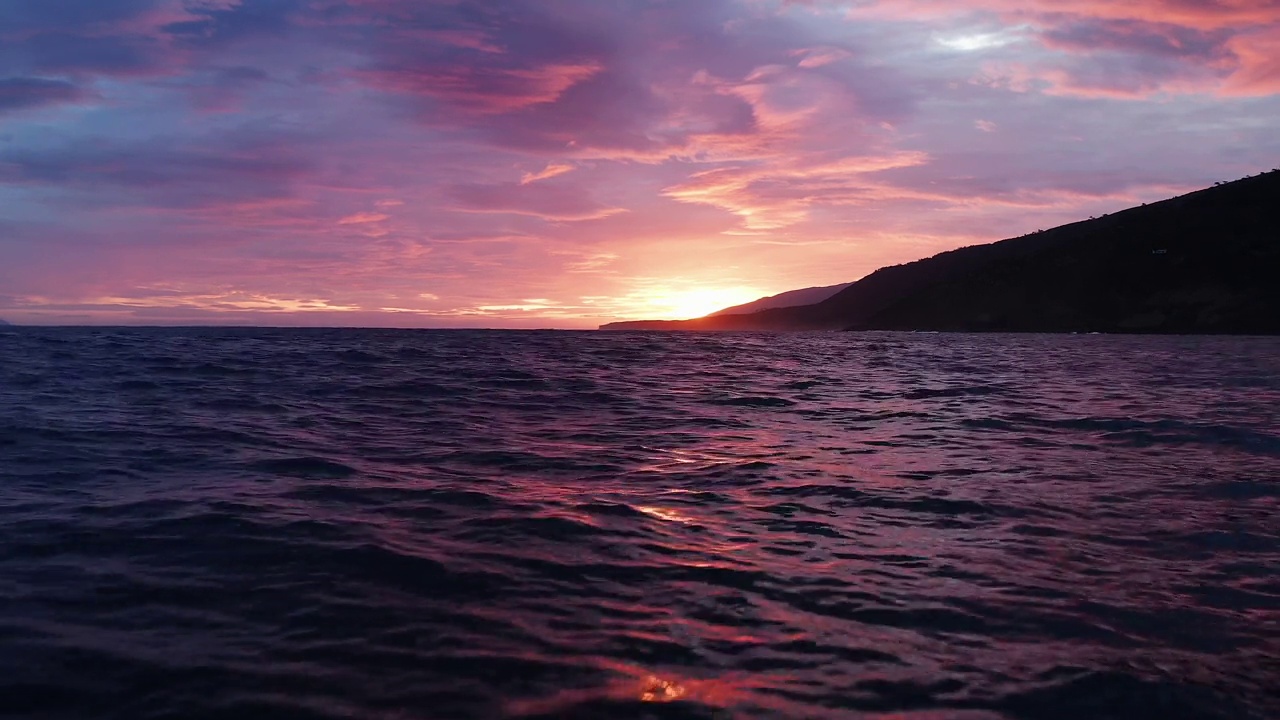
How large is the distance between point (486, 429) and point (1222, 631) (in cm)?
1463

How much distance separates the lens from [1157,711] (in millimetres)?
5133

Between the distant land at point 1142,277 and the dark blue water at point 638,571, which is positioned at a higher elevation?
the distant land at point 1142,277

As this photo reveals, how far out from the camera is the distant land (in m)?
107

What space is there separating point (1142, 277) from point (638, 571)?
145m

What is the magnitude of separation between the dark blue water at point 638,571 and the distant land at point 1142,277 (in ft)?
362

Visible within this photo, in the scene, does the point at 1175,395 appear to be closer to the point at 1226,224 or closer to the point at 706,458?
the point at 706,458

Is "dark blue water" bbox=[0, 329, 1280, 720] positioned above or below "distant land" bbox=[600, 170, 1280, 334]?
below

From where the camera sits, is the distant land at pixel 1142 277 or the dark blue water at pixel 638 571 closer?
the dark blue water at pixel 638 571

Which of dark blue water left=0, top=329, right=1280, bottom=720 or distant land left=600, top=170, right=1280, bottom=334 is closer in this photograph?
dark blue water left=0, top=329, right=1280, bottom=720

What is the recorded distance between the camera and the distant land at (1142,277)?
106875 mm

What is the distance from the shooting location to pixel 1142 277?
4926 inches

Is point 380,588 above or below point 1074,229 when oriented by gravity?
below

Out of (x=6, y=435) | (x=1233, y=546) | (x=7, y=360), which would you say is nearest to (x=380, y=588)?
(x=1233, y=546)

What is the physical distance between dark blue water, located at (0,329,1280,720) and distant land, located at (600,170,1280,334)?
110 metres
